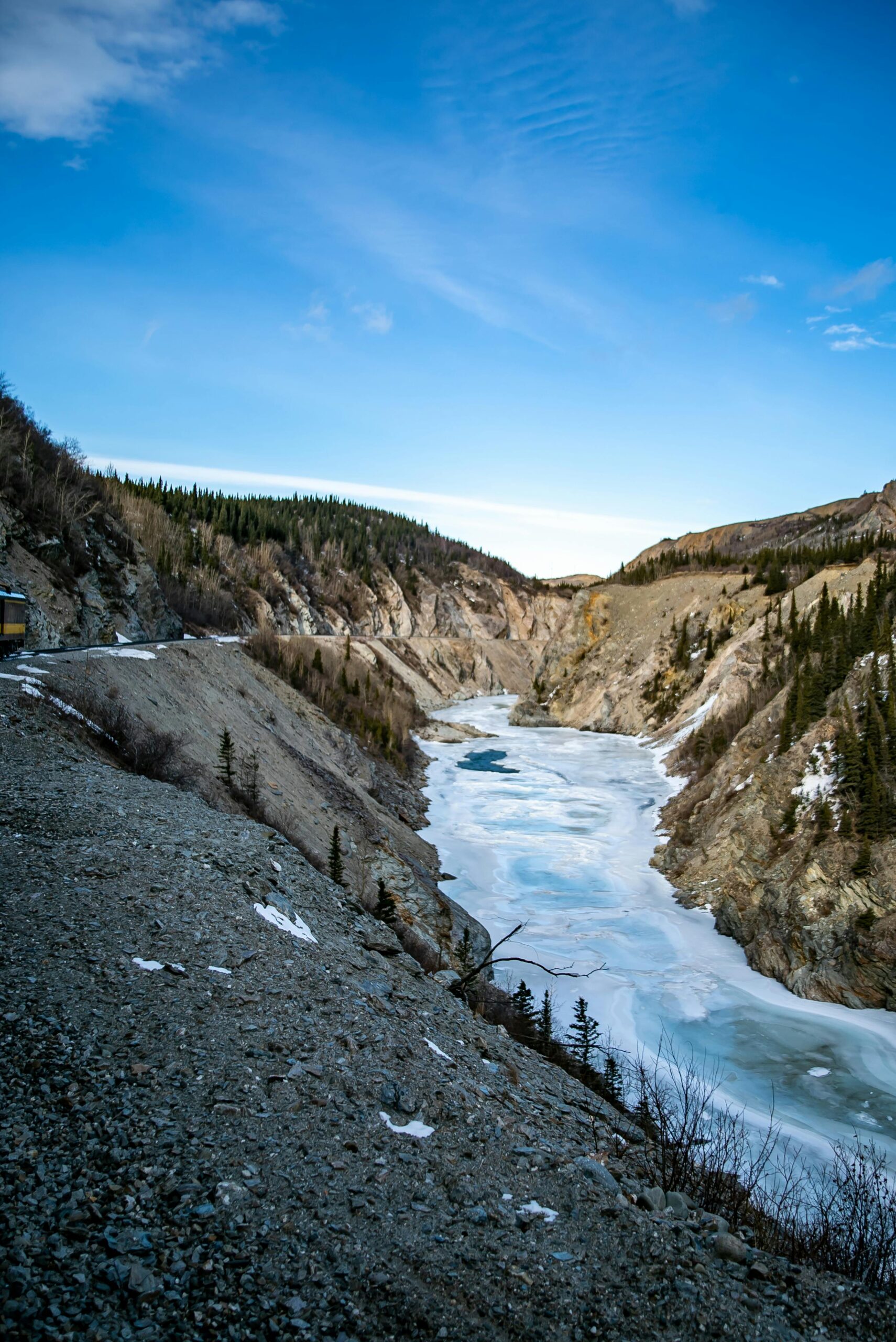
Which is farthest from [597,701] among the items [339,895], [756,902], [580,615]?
[339,895]

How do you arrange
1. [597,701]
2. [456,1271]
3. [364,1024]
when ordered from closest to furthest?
1. [456,1271]
2. [364,1024]
3. [597,701]

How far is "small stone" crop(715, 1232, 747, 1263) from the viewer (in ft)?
14.1

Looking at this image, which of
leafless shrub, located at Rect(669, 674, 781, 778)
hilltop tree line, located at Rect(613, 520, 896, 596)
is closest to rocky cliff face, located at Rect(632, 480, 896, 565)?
hilltop tree line, located at Rect(613, 520, 896, 596)

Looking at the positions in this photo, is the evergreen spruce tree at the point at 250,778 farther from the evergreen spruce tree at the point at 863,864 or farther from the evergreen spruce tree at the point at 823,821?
the evergreen spruce tree at the point at 823,821

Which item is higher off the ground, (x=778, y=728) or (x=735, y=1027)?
(x=778, y=728)

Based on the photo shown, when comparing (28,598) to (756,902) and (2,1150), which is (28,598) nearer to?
(2,1150)

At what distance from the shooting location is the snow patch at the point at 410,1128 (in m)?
4.89

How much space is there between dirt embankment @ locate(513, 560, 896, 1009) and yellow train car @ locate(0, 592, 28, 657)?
17.7m

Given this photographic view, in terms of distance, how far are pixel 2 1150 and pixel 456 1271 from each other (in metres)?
2.40

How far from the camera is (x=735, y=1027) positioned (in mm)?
13711

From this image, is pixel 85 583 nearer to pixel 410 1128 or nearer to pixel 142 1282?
pixel 410 1128

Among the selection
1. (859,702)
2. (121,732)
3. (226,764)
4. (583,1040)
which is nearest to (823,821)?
(859,702)

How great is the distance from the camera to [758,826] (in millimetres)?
18641

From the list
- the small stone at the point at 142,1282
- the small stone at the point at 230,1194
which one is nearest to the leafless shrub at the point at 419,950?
the small stone at the point at 230,1194
